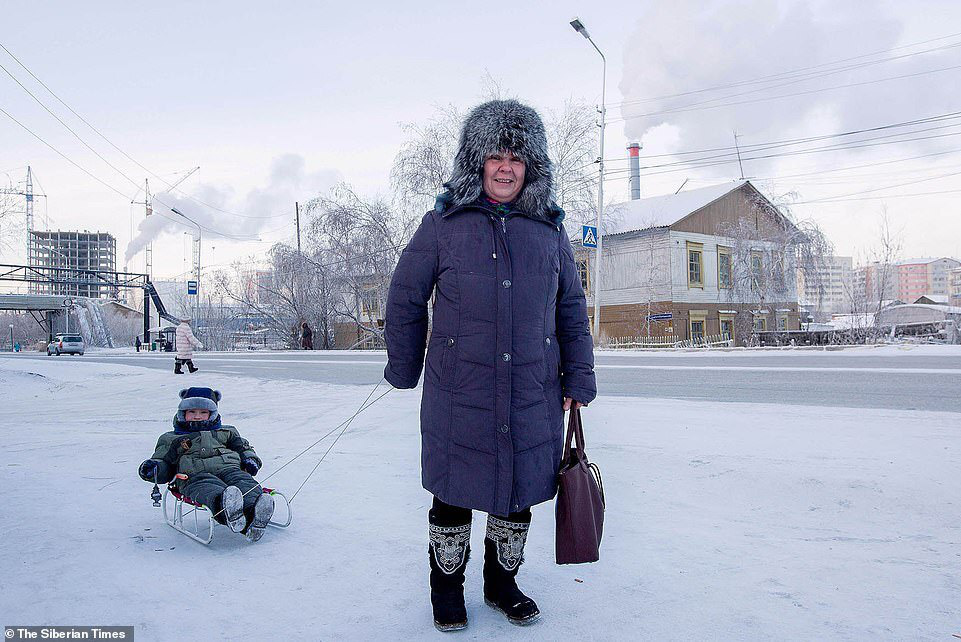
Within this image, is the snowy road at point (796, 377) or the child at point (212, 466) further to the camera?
the snowy road at point (796, 377)

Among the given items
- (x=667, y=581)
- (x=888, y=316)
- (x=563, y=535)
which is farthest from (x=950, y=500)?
(x=888, y=316)

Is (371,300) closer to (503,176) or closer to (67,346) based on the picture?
(67,346)

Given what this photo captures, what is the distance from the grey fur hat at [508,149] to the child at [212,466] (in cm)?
185

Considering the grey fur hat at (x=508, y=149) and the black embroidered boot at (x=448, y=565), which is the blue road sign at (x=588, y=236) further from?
the black embroidered boot at (x=448, y=565)

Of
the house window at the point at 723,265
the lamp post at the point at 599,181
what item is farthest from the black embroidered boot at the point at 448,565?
the house window at the point at 723,265

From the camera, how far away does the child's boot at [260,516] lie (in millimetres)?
3238

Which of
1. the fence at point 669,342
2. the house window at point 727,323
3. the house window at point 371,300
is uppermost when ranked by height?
the house window at point 371,300

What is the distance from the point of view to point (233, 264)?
48000 millimetres

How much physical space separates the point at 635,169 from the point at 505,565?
42.9 m

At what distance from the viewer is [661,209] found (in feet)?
114

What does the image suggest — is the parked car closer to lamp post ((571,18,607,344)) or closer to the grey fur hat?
lamp post ((571,18,607,344))

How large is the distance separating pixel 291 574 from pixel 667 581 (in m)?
1.66

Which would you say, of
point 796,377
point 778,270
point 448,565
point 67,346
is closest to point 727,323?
point 778,270

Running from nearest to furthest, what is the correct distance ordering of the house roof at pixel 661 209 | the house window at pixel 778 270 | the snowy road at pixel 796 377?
the snowy road at pixel 796 377 → the house window at pixel 778 270 → the house roof at pixel 661 209
